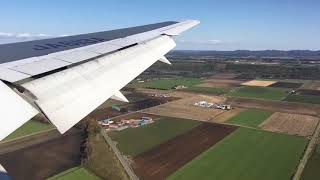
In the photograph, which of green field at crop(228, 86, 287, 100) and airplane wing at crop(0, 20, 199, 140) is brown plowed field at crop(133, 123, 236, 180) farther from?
green field at crop(228, 86, 287, 100)

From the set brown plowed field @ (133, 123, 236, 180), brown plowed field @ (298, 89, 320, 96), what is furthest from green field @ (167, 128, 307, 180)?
brown plowed field @ (298, 89, 320, 96)

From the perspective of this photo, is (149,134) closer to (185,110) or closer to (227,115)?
(185,110)

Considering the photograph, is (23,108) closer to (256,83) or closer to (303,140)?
(303,140)

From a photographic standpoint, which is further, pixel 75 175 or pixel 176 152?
pixel 176 152

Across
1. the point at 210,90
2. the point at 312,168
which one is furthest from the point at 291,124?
the point at 210,90

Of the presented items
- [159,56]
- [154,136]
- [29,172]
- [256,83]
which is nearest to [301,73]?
[256,83]

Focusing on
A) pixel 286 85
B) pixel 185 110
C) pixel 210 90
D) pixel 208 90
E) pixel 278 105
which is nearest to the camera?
pixel 185 110
